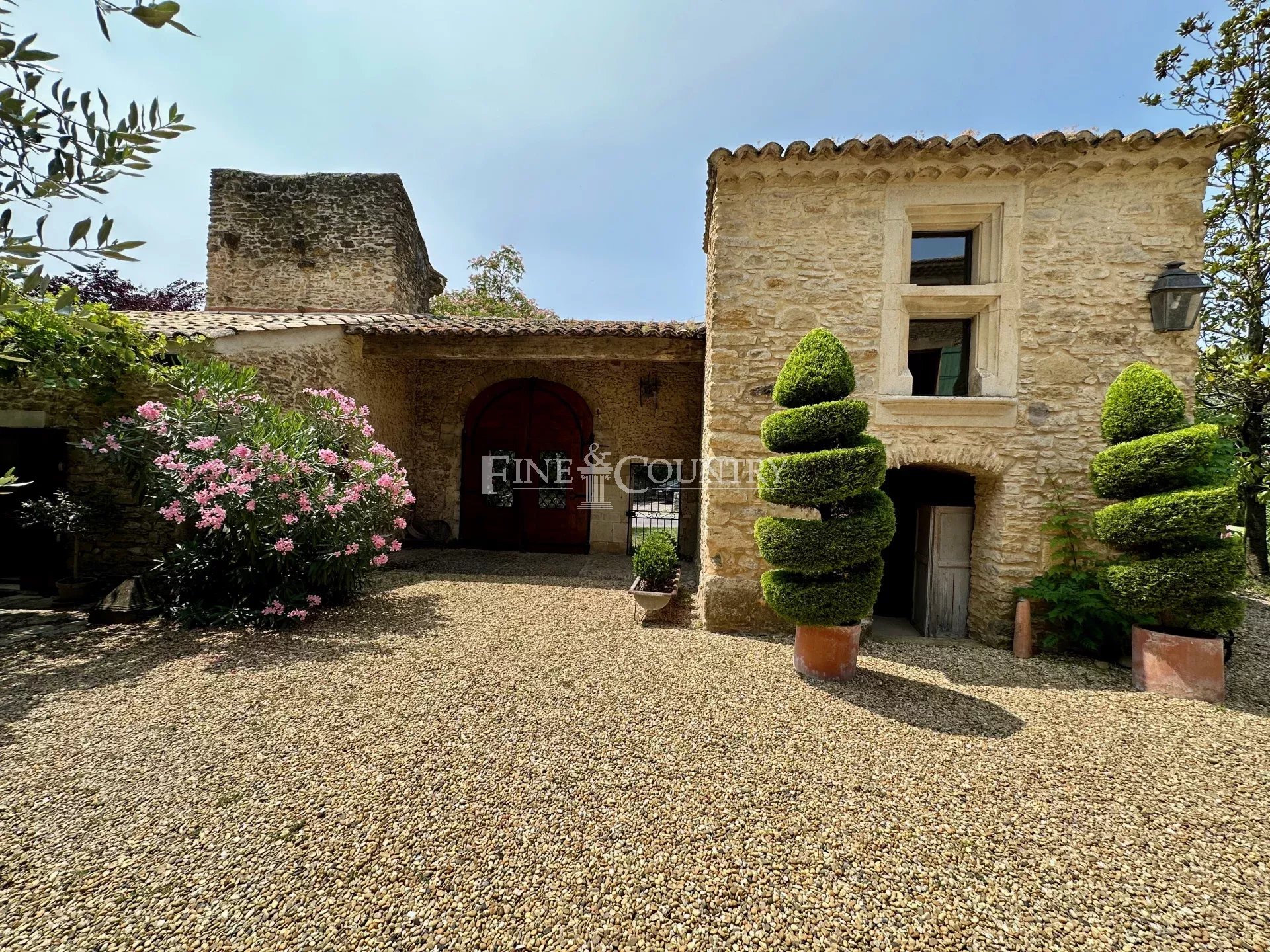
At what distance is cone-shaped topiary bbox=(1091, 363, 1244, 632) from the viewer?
3275 mm

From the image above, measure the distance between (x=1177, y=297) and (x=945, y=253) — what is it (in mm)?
1835

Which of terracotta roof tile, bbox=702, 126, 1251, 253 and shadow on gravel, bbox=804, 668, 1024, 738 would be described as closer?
shadow on gravel, bbox=804, 668, 1024, 738

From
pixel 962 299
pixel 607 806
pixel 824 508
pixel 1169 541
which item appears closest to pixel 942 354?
pixel 962 299

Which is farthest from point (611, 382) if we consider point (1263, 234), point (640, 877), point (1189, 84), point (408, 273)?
point (1263, 234)

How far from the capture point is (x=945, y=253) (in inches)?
186

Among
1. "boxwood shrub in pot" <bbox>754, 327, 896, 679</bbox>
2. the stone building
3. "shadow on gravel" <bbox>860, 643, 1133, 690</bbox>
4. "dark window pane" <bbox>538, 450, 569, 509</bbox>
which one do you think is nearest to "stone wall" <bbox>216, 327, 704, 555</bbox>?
"dark window pane" <bbox>538, 450, 569, 509</bbox>

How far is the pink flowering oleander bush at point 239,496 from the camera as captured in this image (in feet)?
13.6

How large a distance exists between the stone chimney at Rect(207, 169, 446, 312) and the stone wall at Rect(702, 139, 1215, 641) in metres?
7.50

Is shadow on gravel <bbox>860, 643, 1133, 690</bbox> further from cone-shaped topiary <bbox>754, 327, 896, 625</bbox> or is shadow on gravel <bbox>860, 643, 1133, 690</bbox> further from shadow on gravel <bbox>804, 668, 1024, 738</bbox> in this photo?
cone-shaped topiary <bbox>754, 327, 896, 625</bbox>

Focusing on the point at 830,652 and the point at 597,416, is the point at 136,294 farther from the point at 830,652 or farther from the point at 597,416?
the point at 830,652

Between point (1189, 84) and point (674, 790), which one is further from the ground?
point (1189, 84)

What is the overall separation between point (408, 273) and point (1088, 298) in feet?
35.0

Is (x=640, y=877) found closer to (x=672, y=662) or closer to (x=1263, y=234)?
(x=672, y=662)

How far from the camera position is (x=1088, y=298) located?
13.8 ft
